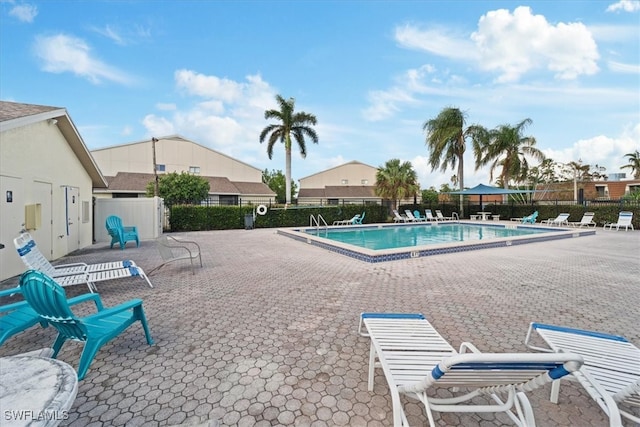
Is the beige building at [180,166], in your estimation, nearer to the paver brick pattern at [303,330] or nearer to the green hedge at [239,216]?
the green hedge at [239,216]

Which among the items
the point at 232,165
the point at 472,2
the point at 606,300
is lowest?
the point at 606,300

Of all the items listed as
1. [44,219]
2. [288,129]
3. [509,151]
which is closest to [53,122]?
[44,219]

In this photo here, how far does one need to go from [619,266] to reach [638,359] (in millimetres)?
6907

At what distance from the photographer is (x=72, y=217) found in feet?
32.6

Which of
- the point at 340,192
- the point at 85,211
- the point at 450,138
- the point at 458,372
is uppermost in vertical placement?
the point at 450,138

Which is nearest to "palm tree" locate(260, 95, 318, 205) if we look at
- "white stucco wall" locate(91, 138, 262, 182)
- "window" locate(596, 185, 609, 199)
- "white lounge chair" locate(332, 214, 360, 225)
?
"white lounge chair" locate(332, 214, 360, 225)

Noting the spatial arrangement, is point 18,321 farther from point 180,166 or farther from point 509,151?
point 180,166

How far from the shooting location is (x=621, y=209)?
1653 centimetres

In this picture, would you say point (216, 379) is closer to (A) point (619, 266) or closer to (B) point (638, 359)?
(B) point (638, 359)

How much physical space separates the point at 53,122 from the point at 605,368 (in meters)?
11.9

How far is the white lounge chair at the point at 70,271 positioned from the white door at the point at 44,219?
272cm

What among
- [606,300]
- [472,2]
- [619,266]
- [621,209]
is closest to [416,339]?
[606,300]

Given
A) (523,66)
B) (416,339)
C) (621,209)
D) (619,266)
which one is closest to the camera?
(416,339)

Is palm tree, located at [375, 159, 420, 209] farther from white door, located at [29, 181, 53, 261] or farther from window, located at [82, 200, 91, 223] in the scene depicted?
white door, located at [29, 181, 53, 261]
